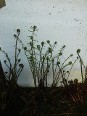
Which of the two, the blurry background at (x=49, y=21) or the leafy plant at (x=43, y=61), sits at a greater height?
the blurry background at (x=49, y=21)

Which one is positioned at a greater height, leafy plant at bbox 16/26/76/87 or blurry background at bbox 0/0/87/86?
blurry background at bbox 0/0/87/86

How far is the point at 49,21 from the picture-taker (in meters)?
1.69

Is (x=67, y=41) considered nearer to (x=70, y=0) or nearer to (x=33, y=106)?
(x=70, y=0)

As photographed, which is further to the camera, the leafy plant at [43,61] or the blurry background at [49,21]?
the leafy plant at [43,61]

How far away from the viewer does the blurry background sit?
5.32 feet

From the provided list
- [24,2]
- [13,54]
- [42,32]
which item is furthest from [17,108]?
[24,2]

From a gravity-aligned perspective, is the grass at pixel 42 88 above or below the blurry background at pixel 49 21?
below

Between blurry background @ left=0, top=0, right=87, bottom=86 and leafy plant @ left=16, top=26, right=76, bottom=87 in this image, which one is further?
leafy plant @ left=16, top=26, right=76, bottom=87

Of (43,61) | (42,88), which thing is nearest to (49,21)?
(43,61)

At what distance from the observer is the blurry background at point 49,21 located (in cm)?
162

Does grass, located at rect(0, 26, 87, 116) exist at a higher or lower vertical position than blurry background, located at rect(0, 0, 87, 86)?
lower

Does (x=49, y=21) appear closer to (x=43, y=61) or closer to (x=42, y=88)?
(x=43, y=61)

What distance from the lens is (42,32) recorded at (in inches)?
68.6

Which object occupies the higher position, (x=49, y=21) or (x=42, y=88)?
(x=49, y=21)
